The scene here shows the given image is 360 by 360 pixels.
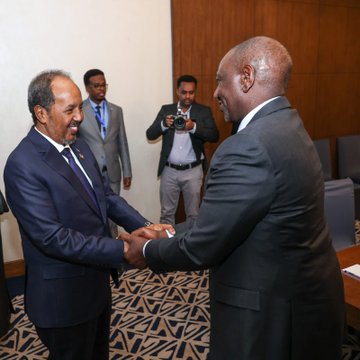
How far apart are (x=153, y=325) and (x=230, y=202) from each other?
2167mm

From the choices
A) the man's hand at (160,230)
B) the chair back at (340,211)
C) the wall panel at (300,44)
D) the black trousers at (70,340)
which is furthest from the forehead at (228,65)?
the wall panel at (300,44)

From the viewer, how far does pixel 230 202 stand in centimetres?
139

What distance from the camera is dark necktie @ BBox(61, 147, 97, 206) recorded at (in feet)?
6.13

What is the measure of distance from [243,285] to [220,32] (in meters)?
4.17

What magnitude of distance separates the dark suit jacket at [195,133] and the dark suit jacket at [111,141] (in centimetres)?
32

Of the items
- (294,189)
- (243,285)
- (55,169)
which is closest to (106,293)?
(55,169)

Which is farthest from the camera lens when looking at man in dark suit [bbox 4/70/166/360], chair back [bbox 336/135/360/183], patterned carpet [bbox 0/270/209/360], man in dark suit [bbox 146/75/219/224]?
chair back [bbox 336/135/360/183]

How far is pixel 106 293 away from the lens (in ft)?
6.49

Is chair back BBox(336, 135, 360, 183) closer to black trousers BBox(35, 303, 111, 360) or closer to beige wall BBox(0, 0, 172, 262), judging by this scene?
beige wall BBox(0, 0, 172, 262)

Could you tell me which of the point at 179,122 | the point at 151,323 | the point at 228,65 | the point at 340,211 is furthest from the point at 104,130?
the point at 228,65

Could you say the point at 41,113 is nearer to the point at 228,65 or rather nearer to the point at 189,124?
the point at 228,65

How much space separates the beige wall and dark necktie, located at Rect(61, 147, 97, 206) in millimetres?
2520

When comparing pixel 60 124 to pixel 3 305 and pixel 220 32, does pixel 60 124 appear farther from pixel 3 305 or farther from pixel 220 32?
pixel 220 32

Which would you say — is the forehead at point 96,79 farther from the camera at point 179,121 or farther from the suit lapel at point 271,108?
the suit lapel at point 271,108
